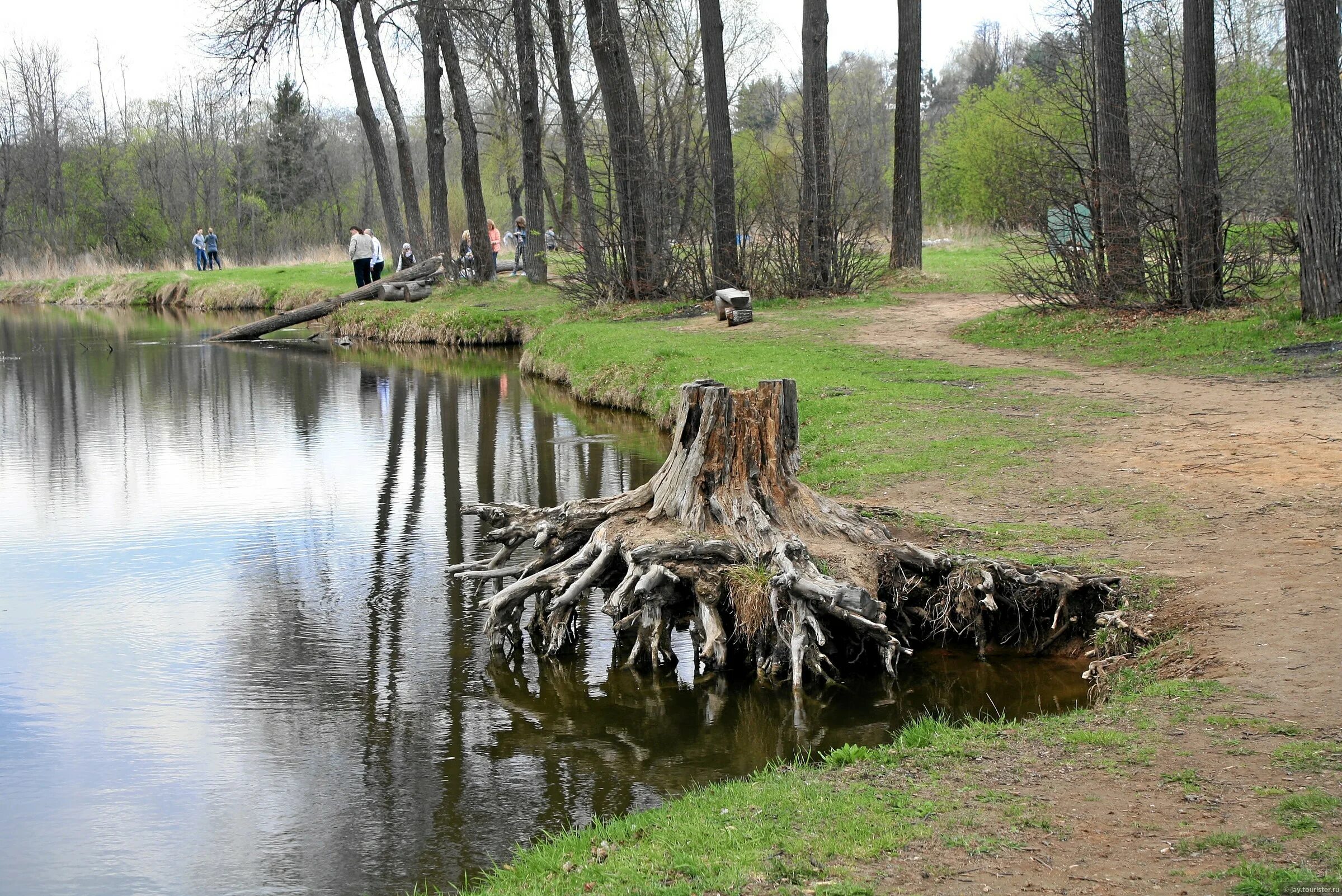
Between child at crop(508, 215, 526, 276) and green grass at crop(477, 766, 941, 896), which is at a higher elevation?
child at crop(508, 215, 526, 276)

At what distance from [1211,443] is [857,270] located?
1326 cm

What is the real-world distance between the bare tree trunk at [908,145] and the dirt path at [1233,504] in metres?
10.7

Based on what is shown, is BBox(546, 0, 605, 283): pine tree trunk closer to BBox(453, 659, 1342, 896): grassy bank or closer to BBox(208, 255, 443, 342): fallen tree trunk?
BBox(208, 255, 443, 342): fallen tree trunk

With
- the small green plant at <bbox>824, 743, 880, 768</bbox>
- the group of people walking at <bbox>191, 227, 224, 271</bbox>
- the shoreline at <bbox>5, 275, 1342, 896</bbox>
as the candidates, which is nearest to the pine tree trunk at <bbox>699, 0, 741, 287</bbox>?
the shoreline at <bbox>5, 275, 1342, 896</bbox>

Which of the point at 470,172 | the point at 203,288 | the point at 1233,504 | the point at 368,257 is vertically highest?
the point at 470,172

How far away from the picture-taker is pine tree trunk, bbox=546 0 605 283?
75.7 ft

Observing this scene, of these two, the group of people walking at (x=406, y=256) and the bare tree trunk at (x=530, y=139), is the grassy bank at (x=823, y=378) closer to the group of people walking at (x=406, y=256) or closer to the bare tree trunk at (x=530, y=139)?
the bare tree trunk at (x=530, y=139)

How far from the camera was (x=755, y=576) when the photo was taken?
7.11 m

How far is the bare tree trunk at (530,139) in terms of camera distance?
87.2ft

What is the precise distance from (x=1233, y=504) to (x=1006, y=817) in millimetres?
4770

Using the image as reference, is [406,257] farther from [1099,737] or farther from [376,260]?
[1099,737]

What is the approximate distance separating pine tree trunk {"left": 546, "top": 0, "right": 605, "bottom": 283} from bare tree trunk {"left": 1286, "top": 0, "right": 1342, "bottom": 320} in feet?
40.0

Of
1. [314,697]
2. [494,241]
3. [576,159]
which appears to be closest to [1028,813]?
[314,697]

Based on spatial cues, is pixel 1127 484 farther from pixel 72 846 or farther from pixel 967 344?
pixel 967 344
